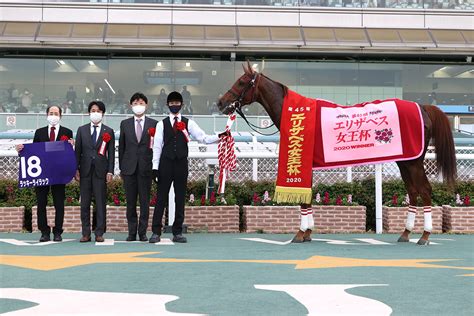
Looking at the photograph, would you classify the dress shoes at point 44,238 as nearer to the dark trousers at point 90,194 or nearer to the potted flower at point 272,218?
the dark trousers at point 90,194

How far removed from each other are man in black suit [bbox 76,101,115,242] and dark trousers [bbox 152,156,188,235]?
2.08 ft

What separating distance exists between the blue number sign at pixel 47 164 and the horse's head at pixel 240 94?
74.5 inches

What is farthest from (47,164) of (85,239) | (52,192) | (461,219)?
(461,219)

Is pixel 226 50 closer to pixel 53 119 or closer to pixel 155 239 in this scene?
pixel 53 119

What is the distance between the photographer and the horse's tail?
7.13 meters

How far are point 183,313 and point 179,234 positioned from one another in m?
3.77

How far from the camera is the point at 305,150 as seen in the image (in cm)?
684

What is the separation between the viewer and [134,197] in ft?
23.5

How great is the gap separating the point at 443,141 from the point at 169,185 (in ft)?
10.9

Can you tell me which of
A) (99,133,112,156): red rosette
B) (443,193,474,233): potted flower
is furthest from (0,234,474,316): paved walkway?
(443,193,474,233): potted flower

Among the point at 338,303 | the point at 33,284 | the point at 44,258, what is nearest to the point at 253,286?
the point at 338,303

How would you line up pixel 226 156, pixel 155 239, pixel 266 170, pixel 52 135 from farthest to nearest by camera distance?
pixel 266 170 < pixel 226 156 < pixel 52 135 < pixel 155 239

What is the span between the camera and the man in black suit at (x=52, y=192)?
6988 mm

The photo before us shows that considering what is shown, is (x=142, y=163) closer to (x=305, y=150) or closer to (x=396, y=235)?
(x=305, y=150)
